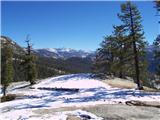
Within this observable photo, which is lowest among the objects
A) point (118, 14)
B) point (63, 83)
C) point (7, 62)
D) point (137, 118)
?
point (137, 118)

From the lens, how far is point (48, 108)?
1107 inches

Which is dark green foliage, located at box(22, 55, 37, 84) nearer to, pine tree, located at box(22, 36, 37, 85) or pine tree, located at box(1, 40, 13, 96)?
pine tree, located at box(22, 36, 37, 85)

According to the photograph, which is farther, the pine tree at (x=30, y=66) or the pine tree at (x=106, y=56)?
the pine tree at (x=106, y=56)

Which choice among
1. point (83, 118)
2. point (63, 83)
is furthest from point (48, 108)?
point (63, 83)

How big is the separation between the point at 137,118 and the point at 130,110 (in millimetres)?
2361

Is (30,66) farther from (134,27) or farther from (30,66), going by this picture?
(134,27)

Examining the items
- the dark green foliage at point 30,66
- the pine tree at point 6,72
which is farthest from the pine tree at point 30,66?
the pine tree at point 6,72

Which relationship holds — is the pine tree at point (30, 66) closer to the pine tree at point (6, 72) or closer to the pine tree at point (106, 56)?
the pine tree at point (6, 72)

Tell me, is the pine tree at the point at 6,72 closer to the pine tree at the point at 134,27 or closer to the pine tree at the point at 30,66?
the pine tree at the point at 30,66

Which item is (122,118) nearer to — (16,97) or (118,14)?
(16,97)

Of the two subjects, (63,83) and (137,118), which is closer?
(137,118)

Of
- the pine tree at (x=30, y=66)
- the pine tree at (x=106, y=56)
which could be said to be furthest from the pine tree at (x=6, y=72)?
the pine tree at (x=106, y=56)

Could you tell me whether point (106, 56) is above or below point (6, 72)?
above

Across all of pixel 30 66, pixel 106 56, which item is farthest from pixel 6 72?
pixel 106 56
